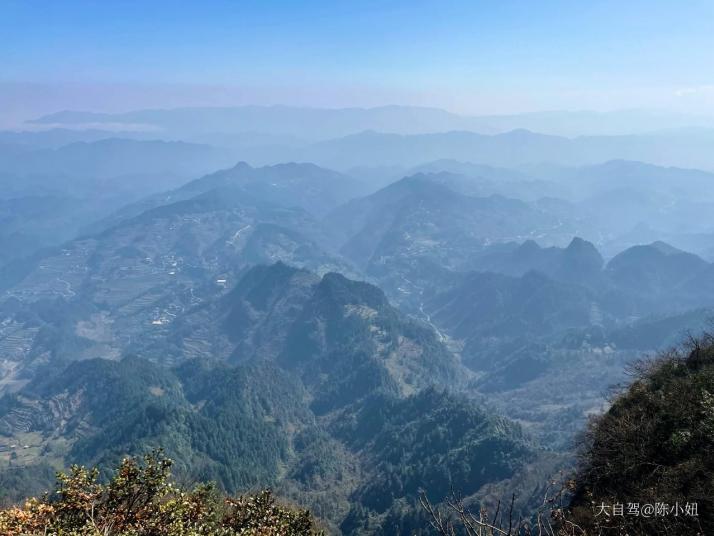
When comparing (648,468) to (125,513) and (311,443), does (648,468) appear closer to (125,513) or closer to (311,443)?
(125,513)

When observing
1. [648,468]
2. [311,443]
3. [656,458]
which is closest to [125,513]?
[648,468]

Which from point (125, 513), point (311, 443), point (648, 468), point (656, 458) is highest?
point (125, 513)

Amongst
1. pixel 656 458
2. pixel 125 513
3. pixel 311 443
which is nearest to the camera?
pixel 125 513

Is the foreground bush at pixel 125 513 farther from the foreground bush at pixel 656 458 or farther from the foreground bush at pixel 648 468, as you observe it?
the foreground bush at pixel 656 458

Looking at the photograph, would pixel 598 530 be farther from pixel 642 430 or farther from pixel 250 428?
pixel 250 428

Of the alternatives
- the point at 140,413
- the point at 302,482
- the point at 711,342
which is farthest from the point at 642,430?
the point at 140,413

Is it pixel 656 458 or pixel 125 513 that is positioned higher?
pixel 125 513

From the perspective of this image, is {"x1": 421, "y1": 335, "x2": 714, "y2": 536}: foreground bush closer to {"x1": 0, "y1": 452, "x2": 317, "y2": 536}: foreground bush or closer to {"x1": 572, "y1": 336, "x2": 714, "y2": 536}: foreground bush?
{"x1": 572, "y1": 336, "x2": 714, "y2": 536}: foreground bush

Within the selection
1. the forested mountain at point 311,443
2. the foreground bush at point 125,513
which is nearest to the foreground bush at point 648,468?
the foreground bush at point 125,513

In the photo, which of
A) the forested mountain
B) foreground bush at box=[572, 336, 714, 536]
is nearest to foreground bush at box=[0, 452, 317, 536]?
foreground bush at box=[572, 336, 714, 536]
